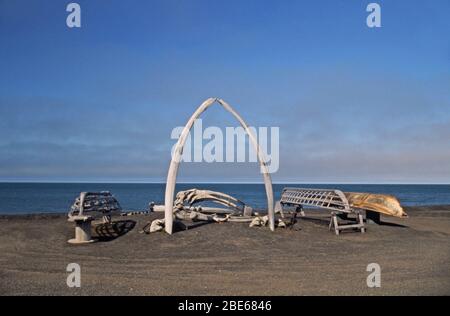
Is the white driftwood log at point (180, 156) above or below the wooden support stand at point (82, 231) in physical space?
above

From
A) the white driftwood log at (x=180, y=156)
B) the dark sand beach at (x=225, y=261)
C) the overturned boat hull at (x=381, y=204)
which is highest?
the white driftwood log at (x=180, y=156)

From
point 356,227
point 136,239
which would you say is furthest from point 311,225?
point 136,239

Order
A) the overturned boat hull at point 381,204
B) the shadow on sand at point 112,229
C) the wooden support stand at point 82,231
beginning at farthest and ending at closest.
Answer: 1. the overturned boat hull at point 381,204
2. the shadow on sand at point 112,229
3. the wooden support stand at point 82,231

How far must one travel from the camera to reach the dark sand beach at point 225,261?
9.71 meters

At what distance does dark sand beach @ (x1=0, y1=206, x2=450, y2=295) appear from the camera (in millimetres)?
9711

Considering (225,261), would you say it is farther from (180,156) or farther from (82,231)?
(82,231)

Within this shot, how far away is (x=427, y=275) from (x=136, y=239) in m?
10.8

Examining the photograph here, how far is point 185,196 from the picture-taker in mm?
21938

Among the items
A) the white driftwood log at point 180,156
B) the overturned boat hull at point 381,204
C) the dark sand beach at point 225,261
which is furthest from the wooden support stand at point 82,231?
the overturned boat hull at point 381,204

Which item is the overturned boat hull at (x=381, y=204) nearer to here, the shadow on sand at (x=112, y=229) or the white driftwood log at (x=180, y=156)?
the white driftwood log at (x=180, y=156)

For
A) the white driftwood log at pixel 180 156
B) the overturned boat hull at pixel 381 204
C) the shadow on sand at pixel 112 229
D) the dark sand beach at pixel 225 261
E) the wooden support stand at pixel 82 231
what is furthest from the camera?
the overturned boat hull at pixel 381 204

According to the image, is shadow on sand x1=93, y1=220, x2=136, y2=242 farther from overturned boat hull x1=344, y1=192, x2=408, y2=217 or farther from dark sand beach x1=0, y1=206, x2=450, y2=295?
overturned boat hull x1=344, y1=192, x2=408, y2=217

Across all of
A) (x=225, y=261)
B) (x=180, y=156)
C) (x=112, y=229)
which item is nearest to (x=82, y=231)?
(x=112, y=229)
